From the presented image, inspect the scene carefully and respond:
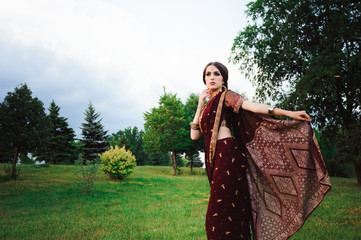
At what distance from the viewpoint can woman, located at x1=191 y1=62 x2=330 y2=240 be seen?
231 cm

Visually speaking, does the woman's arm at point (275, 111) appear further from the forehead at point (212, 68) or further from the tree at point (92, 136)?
the tree at point (92, 136)

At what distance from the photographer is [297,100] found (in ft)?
41.9

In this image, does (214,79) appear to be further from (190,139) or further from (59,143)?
(59,143)

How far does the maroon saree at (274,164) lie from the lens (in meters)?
2.31

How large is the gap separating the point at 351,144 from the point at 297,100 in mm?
5545

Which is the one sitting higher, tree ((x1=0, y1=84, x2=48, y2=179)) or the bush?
tree ((x1=0, y1=84, x2=48, y2=179))

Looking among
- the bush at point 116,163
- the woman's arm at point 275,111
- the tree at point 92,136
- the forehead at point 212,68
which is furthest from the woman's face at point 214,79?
the tree at point 92,136

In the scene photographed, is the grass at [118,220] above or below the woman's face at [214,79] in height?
below

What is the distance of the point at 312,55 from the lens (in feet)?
43.2

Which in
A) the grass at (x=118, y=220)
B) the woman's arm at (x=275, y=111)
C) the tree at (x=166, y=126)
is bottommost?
the grass at (x=118, y=220)

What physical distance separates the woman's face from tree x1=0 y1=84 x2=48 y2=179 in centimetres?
1505

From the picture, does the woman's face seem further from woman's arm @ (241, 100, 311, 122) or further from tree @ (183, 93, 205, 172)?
tree @ (183, 93, 205, 172)

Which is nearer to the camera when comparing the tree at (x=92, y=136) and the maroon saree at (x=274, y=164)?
the maroon saree at (x=274, y=164)

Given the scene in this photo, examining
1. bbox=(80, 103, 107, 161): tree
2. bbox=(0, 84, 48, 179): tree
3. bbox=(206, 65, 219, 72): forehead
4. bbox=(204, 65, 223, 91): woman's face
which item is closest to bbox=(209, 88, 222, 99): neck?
bbox=(204, 65, 223, 91): woman's face
